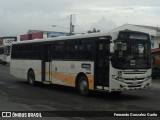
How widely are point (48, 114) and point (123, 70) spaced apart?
549cm

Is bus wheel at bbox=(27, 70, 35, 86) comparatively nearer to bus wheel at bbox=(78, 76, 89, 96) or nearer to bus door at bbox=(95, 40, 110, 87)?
bus wheel at bbox=(78, 76, 89, 96)

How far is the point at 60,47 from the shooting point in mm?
21641

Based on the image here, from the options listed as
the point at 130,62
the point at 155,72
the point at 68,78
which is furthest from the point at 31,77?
the point at 155,72

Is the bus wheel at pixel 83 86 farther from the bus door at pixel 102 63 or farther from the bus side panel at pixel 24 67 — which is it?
the bus side panel at pixel 24 67

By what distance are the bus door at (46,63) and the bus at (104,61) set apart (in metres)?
0.60

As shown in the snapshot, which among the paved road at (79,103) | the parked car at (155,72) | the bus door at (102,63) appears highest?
the bus door at (102,63)

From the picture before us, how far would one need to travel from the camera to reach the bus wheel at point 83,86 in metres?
19.1

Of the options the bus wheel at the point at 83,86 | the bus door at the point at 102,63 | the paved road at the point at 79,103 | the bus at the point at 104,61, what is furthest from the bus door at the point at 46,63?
the bus door at the point at 102,63

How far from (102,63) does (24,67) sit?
31.3 ft

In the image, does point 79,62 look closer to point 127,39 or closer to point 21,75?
point 127,39

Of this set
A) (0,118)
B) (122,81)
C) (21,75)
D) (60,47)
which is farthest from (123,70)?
(21,75)

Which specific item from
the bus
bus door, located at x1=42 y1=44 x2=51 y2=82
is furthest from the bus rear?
bus door, located at x1=42 y1=44 x2=51 y2=82

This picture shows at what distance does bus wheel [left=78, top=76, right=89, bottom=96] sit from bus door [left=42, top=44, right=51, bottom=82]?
3.68m

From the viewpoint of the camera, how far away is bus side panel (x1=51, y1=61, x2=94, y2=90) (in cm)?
1870
